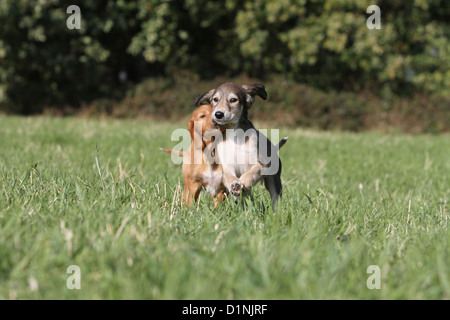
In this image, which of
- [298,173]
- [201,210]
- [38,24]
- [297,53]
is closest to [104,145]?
[298,173]

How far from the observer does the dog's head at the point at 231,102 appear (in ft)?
12.5

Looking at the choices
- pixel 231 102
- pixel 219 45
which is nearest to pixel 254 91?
pixel 231 102

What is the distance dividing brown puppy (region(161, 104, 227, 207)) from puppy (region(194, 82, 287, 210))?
0.16 m

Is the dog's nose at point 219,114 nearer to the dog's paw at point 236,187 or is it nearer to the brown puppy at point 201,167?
the brown puppy at point 201,167

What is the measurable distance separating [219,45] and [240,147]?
62.3ft

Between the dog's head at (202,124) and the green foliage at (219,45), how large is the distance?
14965 mm

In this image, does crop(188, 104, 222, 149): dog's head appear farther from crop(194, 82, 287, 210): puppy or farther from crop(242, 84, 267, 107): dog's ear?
crop(242, 84, 267, 107): dog's ear

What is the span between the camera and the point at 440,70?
21.8 m

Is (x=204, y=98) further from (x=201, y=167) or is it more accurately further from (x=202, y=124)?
(x=201, y=167)

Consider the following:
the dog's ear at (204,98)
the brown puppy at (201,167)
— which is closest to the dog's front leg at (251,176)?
the brown puppy at (201,167)

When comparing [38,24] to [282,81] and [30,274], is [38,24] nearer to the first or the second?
[282,81]

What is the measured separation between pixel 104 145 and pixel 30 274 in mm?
6699

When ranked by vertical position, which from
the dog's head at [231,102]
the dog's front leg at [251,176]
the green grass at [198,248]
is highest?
the dog's head at [231,102]

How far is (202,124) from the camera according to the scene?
13.7ft
